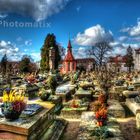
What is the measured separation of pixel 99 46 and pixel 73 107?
5365 centimetres

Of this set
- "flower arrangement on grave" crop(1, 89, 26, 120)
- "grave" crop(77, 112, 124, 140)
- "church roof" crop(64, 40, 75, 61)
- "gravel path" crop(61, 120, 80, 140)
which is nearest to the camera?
"flower arrangement on grave" crop(1, 89, 26, 120)

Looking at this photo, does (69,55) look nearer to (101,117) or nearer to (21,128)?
(101,117)

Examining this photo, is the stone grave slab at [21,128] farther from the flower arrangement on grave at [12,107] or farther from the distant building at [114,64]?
the distant building at [114,64]

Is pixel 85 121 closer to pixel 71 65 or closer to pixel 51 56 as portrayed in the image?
pixel 51 56

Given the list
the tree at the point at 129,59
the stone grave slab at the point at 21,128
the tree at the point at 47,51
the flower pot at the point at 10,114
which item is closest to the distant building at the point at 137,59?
the tree at the point at 129,59

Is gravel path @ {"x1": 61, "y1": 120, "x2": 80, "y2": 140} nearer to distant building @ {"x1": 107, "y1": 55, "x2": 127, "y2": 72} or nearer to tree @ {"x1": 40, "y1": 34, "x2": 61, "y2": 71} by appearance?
A: distant building @ {"x1": 107, "y1": 55, "x2": 127, "y2": 72}

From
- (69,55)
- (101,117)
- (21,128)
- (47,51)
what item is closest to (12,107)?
(21,128)

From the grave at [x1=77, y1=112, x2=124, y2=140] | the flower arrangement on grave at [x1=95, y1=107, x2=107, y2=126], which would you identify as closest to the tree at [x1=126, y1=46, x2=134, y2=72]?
the grave at [x1=77, y1=112, x2=124, y2=140]

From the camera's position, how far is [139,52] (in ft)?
315

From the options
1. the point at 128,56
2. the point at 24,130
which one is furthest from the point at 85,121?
the point at 128,56

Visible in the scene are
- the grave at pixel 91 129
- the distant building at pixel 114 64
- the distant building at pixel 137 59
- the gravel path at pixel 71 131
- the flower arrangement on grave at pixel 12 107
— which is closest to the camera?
the flower arrangement on grave at pixel 12 107

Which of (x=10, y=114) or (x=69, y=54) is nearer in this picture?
(x=10, y=114)

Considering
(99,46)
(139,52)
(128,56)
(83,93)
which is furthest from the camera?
(139,52)

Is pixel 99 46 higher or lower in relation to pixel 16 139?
higher
